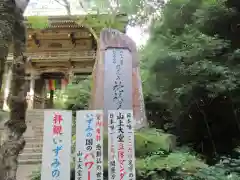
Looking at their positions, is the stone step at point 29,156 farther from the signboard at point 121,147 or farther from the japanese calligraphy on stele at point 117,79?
the signboard at point 121,147

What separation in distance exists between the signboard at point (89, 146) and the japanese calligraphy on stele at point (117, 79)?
2.66 m

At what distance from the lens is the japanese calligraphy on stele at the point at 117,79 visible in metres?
6.41

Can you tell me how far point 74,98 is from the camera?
424 inches

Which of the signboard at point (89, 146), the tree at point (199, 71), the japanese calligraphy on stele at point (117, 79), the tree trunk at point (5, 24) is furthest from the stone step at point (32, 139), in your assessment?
the signboard at point (89, 146)

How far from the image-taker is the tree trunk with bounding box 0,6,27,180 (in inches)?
126

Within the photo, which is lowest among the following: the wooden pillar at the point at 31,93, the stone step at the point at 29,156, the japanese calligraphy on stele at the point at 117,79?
the stone step at the point at 29,156

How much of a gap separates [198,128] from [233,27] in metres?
3.03

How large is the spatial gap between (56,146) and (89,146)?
41cm

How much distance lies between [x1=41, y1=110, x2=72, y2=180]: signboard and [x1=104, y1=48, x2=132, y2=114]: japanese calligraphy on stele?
2811mm

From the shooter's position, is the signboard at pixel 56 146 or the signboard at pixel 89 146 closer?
the signboard at pixel 56 146

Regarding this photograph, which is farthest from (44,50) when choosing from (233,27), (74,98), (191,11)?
(233,27)

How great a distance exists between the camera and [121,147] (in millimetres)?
3717

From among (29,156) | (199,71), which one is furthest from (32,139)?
(199,71)

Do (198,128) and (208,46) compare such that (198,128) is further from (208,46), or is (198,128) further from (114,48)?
(114,48)
